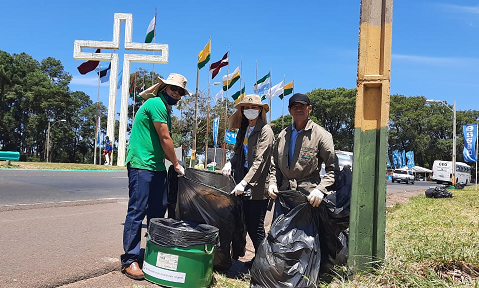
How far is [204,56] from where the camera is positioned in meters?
26.6

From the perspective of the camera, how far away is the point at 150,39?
26.9 m

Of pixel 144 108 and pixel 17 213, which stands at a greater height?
pixel 144 108

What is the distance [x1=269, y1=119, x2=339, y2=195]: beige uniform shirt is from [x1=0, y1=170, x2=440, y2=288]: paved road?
5.23 ft

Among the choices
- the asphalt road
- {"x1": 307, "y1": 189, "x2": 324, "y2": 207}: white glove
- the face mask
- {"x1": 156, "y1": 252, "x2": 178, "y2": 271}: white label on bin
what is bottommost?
the asphalt road

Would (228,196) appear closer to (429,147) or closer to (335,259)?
(335,259)

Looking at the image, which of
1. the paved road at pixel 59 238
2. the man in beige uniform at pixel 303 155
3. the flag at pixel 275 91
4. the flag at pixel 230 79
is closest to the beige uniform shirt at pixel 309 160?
the man in beige uniform at pixel 303 155

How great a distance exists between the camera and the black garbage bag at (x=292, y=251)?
307 centimetres

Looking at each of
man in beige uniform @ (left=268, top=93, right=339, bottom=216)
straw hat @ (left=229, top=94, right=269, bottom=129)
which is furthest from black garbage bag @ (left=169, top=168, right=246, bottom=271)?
straw hat @ (left=229, top=94, right=269, bottom=129)

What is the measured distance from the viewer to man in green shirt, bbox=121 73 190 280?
352cm

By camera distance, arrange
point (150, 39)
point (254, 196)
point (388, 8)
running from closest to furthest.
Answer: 1. point (388, 8)
2. point (254, 196)
3. point (150, 39)

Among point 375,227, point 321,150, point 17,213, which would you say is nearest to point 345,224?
point 375,227

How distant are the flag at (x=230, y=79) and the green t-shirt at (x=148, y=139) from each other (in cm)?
2673

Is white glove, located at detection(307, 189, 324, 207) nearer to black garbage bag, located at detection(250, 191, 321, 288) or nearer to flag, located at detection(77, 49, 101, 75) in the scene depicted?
black garbage bag, located at detection(250, 191, 321, 288)

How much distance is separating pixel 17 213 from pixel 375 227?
572cm
